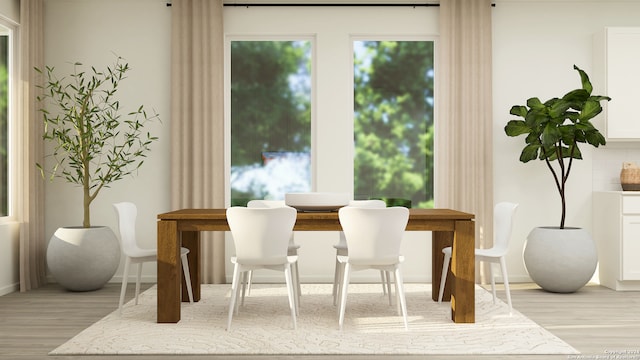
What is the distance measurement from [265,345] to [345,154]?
3005 mm

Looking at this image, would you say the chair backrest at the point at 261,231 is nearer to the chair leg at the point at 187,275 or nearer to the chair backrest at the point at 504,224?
the chair leg at the point at 187,275

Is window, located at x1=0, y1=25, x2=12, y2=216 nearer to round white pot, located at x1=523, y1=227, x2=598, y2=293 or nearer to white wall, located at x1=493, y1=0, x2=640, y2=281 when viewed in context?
white wall, located at x1=493, y1=0, x2=640, y2=281

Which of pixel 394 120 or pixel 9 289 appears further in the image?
pixel 394 120

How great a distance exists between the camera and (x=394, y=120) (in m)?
6.61

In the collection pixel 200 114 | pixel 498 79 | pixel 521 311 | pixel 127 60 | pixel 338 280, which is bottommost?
pixel 521 311

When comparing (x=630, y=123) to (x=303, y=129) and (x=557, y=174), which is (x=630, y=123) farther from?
(x=303, y=129)

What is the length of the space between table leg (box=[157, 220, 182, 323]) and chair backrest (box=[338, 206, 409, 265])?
1.19 m

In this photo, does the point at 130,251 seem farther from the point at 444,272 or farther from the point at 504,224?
the point at 504,224

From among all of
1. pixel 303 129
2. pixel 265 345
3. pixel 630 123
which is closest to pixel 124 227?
pixel 265 345

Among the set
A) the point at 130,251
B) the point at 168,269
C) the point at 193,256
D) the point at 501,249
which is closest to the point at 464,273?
the point at 501,249

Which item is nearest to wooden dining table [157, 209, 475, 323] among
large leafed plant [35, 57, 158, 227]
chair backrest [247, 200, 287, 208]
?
chair backrest [247, 200, 287, 208]

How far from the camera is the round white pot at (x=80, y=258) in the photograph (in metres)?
5.64

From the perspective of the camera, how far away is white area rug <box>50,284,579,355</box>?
12.2 feet

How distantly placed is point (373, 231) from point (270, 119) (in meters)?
2.77
